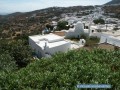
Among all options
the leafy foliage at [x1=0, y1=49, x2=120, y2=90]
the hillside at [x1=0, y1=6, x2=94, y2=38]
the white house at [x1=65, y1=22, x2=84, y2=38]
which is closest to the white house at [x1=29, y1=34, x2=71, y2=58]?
the white house at [x1=65, y1=22, x2=84, y2=38]

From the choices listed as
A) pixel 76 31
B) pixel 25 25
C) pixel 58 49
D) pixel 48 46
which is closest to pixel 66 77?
pixel 48 46

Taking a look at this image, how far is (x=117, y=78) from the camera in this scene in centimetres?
1157

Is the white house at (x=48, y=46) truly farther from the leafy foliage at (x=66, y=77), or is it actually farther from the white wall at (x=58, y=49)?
the leafy foliage at (x=66, y=77)

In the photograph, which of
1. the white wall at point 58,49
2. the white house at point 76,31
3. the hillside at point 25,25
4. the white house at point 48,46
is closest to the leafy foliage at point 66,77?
the white wall at point 58,49

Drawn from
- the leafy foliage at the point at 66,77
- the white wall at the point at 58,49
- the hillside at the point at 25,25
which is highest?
the leafy foliage at the point at 66,77

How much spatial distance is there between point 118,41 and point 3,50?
13.3m

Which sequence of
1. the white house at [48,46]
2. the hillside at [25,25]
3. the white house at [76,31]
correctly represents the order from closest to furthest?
1. the white house at [48,46]
2. the white house at [76,31]
3. the hillside at [25,25]

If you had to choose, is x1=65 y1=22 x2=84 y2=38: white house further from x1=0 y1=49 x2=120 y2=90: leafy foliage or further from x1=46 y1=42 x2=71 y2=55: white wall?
x1=0 y1=49 x2=120 y2=90: leafy foliage

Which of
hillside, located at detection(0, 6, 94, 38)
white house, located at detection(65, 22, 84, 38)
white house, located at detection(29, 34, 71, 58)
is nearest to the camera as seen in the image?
white house, located at detection(29, 34, 71, 58)

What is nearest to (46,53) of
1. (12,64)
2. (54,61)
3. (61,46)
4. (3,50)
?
(61,46)

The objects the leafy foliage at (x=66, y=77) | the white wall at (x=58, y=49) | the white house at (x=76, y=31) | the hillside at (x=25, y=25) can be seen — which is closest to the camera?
the leafy foliage at (x=66, y=77)

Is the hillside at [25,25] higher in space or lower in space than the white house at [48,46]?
lower

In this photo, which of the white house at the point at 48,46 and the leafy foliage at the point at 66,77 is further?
the white house at the point at 48,46

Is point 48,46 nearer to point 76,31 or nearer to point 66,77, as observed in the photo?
point 76,31
